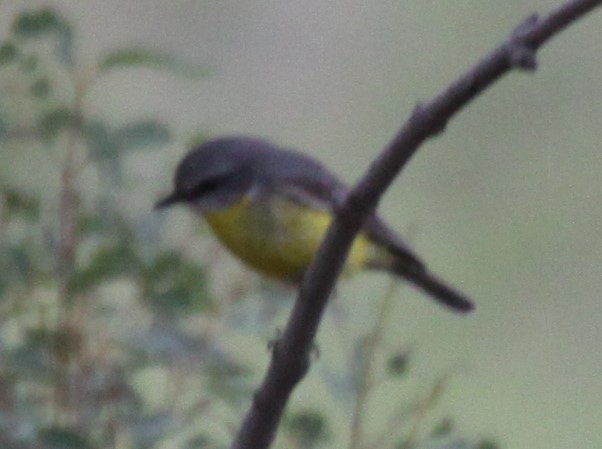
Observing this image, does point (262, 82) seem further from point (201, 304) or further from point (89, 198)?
point (201, 304)

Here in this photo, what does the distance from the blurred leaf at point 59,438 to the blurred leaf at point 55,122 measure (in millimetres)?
228

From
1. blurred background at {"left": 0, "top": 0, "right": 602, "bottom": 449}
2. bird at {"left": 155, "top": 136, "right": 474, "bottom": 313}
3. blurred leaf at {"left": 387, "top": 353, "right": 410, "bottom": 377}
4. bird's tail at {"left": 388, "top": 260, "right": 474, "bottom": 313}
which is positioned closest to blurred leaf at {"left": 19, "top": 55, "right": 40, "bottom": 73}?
blurred background at {"left": 0, "top": 0, "right": 602, "bottom": 449}

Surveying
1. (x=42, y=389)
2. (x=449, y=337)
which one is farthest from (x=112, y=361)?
(x=449, y=337)

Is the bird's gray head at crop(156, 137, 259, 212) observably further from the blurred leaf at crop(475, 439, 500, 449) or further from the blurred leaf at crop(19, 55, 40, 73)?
the blurred leaf at crop(475, 439, 500, 449)

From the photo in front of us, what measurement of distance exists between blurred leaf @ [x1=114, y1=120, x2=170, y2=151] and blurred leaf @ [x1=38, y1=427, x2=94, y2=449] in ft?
0.68

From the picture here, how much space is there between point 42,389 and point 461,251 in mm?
1336

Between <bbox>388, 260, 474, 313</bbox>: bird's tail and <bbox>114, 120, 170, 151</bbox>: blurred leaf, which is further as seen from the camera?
<bbox>388, 260, 474, 313</bbox>: bird's tail

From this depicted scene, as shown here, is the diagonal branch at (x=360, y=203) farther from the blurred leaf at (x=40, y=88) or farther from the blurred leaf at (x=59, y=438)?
the blurred leaf at (x=40, y=88)

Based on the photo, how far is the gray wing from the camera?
1.25 meters

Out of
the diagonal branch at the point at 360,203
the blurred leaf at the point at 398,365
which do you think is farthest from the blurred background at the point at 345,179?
the diagonal branch at the point at 360,203

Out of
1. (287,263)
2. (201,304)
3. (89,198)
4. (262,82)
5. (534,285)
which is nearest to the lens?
(201,304)

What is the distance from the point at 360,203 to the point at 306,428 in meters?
0.29

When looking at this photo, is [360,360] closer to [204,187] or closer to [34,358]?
[34,358]

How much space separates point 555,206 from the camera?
7.80 ft
